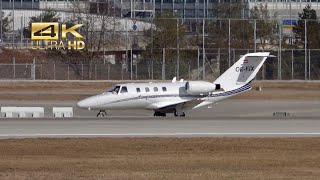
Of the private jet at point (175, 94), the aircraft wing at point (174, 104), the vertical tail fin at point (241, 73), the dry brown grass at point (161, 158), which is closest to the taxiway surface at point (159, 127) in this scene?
the dry brown grass at point (161, 158)

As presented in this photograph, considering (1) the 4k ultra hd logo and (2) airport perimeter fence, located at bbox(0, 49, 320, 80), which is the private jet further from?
(1) the 4k ultra hd logo

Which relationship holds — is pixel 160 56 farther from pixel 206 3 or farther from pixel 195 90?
pixel 195 90

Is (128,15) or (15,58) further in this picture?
(128,15)

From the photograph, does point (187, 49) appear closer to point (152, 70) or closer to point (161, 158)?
point (152, 70)

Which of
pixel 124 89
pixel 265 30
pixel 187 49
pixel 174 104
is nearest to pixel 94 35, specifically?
pixel 187 49

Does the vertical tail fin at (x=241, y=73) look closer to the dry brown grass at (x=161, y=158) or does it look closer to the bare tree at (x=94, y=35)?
the dry brown grass at (x=161, y=158)

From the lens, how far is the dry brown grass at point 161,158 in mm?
24766

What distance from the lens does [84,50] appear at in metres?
91.8

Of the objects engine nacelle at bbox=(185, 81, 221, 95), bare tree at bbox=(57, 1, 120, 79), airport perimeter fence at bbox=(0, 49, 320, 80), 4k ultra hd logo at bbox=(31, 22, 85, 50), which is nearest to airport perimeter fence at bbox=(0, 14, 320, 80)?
airport perimeter fence at bbox=(0, 49, 320, 80)

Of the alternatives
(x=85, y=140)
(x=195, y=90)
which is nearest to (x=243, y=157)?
(x=85, y=140)

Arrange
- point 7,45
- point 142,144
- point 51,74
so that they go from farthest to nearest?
point 7,45
point 51,74
point 142,144

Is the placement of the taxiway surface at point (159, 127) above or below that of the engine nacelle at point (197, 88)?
below

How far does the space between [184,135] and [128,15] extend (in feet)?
219

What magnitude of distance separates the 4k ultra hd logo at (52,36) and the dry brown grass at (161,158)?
186 feet
